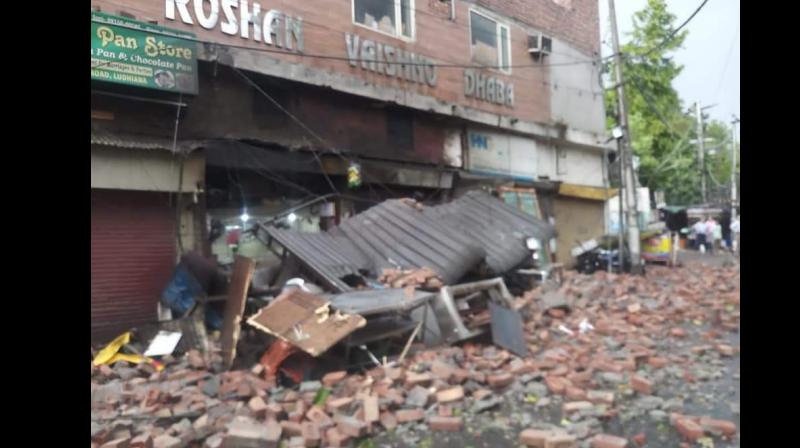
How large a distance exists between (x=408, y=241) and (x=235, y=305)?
1.55 metres

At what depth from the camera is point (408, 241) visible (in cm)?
462

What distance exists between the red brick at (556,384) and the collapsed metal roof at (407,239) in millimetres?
1490

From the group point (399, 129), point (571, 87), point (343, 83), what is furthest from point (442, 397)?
point (571, 87)

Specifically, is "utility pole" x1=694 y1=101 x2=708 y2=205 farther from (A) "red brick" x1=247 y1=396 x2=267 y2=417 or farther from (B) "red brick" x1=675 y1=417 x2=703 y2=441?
(A) "red brick" x1=247 y1=396 x2=267 y2=417

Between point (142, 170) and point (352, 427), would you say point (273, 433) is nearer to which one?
point (352, 427)

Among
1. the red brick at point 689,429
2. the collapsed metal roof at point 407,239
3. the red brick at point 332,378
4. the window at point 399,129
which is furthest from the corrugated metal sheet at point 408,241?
the red brick at point 689,429

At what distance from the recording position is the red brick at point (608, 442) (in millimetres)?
2680

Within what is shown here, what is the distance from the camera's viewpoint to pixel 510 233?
5.88 metres

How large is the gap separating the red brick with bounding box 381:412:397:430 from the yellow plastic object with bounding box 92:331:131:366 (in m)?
2.52

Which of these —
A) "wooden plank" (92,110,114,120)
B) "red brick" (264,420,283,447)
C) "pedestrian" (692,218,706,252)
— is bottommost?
"red brick" (264,420,283,447)

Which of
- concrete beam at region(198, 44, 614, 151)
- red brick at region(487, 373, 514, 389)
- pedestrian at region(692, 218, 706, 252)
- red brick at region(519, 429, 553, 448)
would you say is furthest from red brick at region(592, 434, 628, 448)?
pedestrian at region(692, 218, 706, 252)

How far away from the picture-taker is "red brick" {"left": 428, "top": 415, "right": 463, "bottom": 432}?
10.3ft
